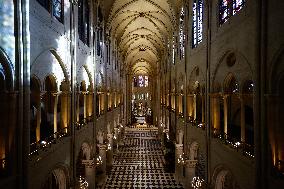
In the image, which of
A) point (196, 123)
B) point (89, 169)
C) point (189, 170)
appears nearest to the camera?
point (196, 123)

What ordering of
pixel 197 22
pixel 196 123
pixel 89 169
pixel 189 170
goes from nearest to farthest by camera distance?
1. pixel 196 123
2. pixel 197 22
3. pixel 89 169
4. pixel 189 170

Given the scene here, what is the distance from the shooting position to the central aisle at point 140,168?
928 inches

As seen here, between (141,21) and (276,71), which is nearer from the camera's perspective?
(276,71)

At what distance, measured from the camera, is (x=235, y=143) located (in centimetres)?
1119

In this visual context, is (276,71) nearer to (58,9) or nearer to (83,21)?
(58,9)

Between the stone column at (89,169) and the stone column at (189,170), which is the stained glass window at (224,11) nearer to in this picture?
the stone column at (189,170)

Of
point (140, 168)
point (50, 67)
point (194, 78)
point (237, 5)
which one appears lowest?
point (140, 168)

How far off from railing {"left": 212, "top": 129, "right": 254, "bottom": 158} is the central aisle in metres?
10.9

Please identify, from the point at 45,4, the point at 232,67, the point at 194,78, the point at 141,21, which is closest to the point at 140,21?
the point at 141,21

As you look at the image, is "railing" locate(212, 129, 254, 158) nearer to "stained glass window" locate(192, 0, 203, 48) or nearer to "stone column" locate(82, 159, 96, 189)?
"stained glass window" locate(192, 0, 203, 48)

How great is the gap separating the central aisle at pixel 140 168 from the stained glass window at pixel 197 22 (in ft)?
39.9

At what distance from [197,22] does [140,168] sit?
16.3m

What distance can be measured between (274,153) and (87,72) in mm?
13915

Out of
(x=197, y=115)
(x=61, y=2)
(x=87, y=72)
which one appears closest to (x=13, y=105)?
(x=61, y=2)
